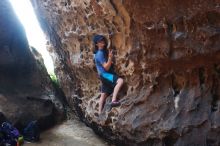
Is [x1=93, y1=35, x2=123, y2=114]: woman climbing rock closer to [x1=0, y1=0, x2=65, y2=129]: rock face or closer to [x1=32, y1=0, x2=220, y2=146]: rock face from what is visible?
[x1=32, y1=0, x2=220, y2=146]: rock face

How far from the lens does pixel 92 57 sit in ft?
24.7

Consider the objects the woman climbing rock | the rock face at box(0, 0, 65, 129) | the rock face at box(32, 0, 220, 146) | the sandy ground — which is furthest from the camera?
the rock face at box(0, 0, 65, 129)

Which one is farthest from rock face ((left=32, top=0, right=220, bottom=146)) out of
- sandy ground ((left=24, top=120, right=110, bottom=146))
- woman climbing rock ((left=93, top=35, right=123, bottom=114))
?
sandy ground ((left=24, top=120, right=110, bottom=146))

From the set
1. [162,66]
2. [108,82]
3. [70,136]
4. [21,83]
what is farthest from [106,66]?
[21,83]

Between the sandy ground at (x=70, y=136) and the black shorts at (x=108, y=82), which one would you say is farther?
the sandy ground at (x=70, y=136)

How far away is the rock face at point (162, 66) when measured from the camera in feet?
19.6

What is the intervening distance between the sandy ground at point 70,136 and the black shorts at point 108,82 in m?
1.40

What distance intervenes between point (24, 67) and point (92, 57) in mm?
2855

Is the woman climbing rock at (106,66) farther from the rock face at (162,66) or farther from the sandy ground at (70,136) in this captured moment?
the sandy ground at (70,136)

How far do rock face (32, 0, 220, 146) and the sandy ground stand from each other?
0.76 metres

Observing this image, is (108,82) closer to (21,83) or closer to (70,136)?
(70,136)

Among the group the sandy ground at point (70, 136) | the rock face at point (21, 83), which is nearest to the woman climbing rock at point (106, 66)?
the sandy ground at point (70, 136)

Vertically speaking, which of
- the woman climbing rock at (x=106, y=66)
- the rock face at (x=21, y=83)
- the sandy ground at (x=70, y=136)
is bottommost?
the sandy ground at (x=70, y=136)

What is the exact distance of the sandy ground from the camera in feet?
25.6
